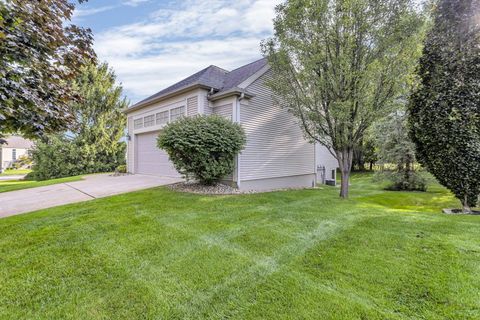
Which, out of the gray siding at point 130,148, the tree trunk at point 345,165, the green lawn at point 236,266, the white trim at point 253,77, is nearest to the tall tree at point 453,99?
the green lawn at point 236,266

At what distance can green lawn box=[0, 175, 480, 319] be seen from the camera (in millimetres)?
2307

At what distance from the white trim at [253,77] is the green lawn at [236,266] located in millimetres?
5343

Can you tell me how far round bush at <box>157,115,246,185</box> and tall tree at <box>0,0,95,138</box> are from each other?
10.2 ft

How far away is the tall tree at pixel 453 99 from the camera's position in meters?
6.07

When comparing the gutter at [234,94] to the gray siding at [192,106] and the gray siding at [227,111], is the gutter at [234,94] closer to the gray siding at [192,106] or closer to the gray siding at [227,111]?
the gray siding at [227,111]

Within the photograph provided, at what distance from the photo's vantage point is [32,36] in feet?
12.1

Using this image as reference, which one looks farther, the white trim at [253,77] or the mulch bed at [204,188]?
the white trim at [253,77]

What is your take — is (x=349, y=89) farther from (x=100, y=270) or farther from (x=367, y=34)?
(x=100, y=270)

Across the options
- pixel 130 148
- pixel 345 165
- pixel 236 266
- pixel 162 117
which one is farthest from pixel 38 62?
pixel 130 148

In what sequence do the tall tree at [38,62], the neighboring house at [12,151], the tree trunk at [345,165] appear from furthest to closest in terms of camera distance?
the neighboring house at [12,151], the tree trunk at [345,165], the tall tree at [38,62]

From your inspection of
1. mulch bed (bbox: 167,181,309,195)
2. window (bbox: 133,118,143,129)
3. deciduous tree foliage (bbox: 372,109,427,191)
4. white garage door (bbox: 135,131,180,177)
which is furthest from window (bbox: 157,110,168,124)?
deciduous tree foliage (bbox: 372,109,427,191)

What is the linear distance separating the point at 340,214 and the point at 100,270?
4.85 metres

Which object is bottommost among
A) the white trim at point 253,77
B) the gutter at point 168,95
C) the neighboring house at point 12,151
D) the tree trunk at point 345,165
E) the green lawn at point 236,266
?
the green lawn at point 236,266

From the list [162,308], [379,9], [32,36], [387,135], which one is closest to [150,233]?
[162,308]
